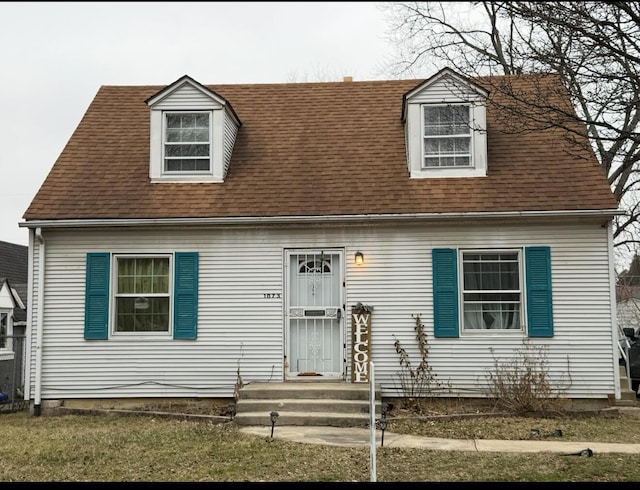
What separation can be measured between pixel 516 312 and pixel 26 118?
23157 mm

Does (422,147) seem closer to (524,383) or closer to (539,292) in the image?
(539,292)

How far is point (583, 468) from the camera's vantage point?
6.32m

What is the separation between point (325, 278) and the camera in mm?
10492

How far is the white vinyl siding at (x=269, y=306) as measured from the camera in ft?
32.9

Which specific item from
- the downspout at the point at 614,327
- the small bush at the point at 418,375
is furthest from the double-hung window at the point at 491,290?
the downspout at the point at 614,327

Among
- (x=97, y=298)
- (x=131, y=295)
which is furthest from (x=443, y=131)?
(x=97, y=298)

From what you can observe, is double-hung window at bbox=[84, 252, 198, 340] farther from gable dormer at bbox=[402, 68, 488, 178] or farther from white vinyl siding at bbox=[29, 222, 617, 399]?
gable dormer at bbox=[402, 68, 488, 178]

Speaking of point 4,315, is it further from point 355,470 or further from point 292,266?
point 355,470

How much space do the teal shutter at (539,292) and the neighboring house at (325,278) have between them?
0.9 inches

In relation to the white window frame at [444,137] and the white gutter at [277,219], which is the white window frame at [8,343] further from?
the white window frame at [444,137]

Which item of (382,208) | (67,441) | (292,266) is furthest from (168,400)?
(382,208)

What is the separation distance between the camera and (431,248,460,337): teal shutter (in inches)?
395

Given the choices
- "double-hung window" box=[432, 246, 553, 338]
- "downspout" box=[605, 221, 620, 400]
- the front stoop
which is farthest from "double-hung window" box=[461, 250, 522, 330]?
the front stoop

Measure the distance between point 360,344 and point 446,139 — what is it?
13.6 ft
